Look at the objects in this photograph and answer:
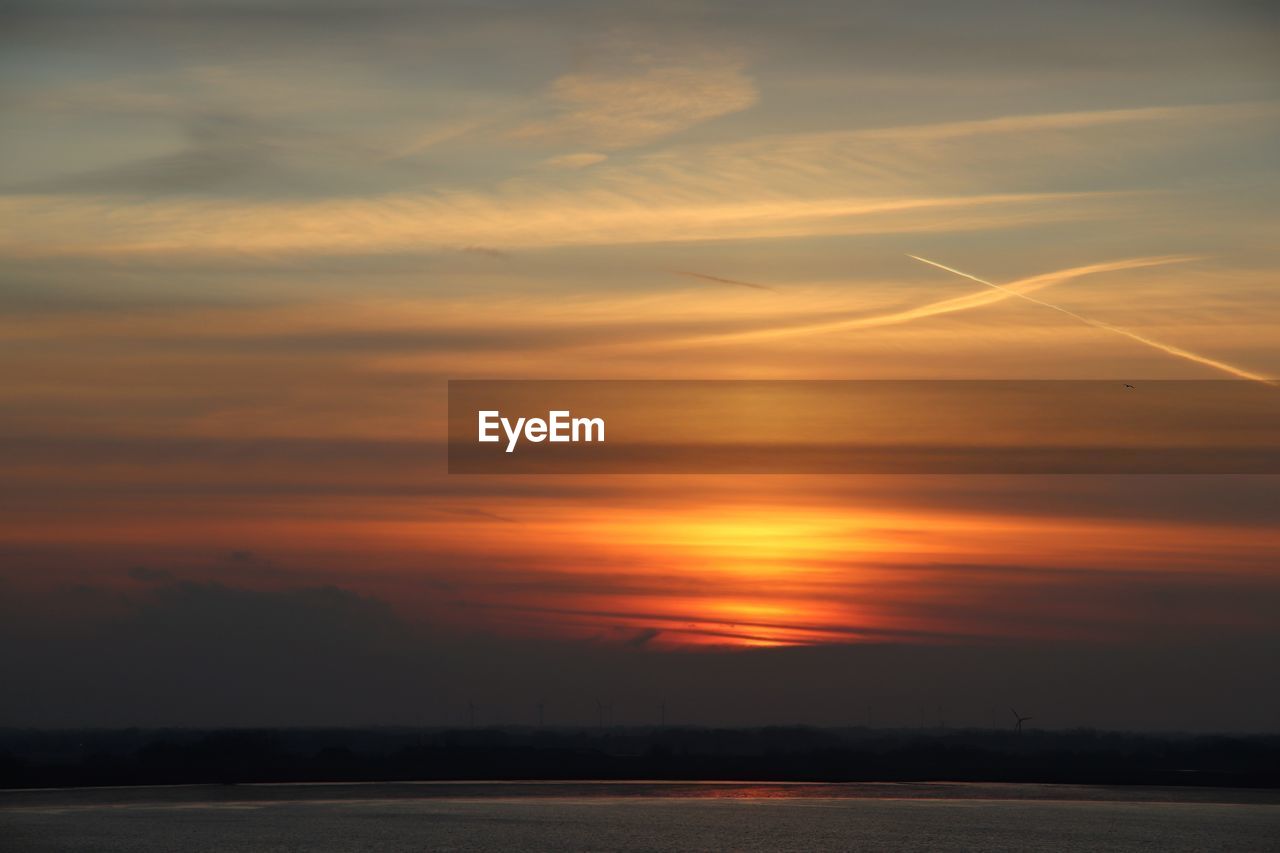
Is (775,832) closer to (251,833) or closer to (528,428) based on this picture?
(251,833)

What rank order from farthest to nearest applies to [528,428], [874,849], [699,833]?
[699,833] → [874,849] → [528,428]

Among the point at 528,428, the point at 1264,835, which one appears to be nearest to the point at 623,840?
→ the point at 1264,835

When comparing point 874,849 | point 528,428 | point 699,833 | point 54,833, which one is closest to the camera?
point 528,428

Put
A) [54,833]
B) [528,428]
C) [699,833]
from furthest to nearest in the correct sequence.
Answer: [699,833] < [54,833] < [528,428]

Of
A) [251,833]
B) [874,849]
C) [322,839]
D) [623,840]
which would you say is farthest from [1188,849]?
[251,833]

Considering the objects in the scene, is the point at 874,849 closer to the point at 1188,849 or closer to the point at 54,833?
the point at 1188,849

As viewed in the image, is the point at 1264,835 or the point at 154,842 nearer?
the point at 154,842

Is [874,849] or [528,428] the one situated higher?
[528,428]

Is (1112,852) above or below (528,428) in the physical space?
below

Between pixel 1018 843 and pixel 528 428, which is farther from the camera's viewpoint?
pixel 1018 843
